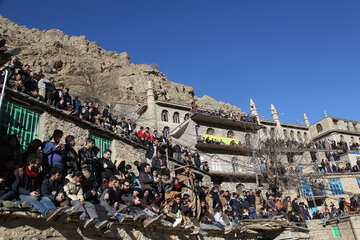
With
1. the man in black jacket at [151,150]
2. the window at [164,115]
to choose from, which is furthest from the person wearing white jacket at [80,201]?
the window at [164,115]

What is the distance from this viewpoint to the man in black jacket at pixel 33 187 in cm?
504

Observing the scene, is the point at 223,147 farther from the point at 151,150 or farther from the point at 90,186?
the point at 90,186

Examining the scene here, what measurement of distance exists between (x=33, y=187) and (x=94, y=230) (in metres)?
1.56

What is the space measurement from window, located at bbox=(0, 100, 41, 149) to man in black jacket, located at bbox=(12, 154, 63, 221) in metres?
4.01

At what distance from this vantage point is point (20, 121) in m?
9.29

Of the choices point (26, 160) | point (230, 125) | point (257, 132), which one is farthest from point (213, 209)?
point (257, 132)

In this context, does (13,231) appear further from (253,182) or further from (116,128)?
(253,182)

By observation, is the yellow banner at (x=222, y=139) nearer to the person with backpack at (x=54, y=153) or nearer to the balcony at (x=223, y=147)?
the balcony at (x=223, y=147)

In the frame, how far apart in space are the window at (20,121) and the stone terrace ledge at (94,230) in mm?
4644

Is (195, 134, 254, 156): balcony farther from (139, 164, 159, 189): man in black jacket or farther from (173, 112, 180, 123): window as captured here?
(139, 164, 159, 189): man in black jacket

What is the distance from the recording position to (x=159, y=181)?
9.76 m

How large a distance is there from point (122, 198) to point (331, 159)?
34723mm

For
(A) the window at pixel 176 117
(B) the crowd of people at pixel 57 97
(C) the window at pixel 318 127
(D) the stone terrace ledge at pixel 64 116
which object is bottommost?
(D) the stone terrace ledge at pixel 64 116

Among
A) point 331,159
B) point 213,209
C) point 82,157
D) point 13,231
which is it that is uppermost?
point 331,159
